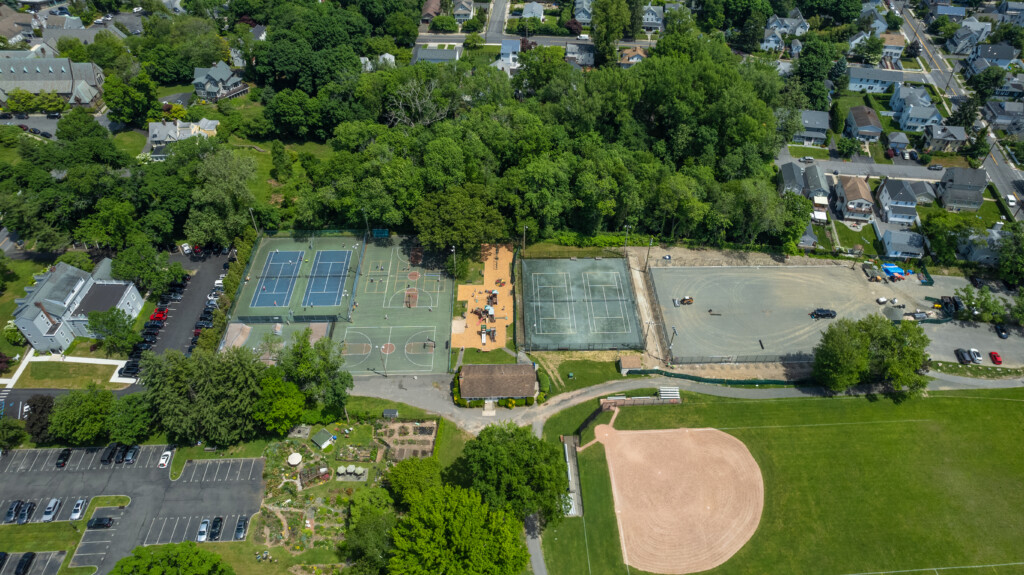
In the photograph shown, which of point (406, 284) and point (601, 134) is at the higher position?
point (601, 134)

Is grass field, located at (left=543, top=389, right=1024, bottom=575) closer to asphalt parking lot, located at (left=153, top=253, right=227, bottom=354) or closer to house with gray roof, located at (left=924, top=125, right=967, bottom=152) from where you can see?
asphalt parking lot, located at (left=153, top=253, right=227, bottom=354)

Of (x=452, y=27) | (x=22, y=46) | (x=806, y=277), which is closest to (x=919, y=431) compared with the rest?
(x=806, y=277)

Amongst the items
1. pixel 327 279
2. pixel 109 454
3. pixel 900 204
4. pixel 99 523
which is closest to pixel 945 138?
pixel 900 204

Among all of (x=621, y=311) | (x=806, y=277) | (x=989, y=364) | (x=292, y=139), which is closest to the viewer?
(x=989, y=364)

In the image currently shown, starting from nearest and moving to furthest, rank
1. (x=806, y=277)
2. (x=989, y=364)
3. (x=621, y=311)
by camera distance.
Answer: (x=989, y=364), (x=621, y=311), (x=806, y=277)

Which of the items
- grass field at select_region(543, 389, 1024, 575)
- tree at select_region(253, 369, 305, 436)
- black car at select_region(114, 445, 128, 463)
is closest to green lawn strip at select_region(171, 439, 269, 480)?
tree at select_region(253, 369, 305, 436)

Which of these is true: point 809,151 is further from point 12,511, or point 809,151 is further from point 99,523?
point 12,511

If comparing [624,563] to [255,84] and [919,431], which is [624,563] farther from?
[255,84]
